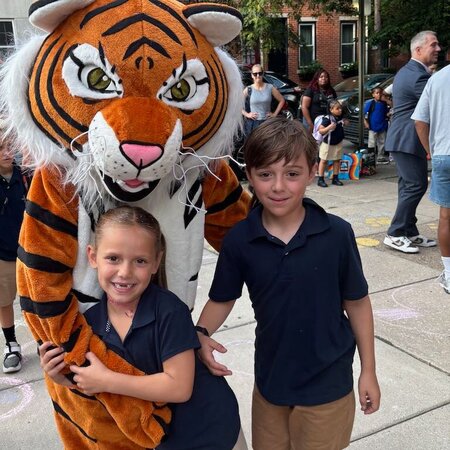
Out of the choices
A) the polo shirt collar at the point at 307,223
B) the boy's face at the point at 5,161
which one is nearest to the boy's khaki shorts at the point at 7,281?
the boy's face at the point at 5,161

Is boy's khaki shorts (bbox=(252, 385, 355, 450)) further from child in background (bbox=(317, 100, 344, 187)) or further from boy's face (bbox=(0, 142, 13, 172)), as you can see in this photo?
child in background (bbox=(317, 100, 344, 187))

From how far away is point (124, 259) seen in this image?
4.83ft

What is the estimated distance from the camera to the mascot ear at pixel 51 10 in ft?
4.71

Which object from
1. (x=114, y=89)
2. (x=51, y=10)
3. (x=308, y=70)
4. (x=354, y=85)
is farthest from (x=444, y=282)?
(x=308, y=70)

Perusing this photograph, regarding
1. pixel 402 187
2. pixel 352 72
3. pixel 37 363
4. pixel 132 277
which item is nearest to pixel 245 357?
pixel 37 363

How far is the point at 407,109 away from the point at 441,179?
3.55 feet

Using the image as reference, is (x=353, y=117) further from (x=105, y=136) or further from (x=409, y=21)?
(x=105, y=136)

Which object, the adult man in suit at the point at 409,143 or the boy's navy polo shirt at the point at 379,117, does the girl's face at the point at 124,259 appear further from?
the boy's navy polo shirt at the point at 379,117

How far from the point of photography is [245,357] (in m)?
3.17

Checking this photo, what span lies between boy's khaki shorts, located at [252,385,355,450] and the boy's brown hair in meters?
0.77

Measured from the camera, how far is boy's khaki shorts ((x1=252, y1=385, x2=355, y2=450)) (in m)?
1.72

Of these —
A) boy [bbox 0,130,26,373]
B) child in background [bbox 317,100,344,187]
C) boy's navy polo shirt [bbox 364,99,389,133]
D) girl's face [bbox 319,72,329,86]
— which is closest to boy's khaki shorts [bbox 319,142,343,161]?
child in background [bbox 317,100,344,187]

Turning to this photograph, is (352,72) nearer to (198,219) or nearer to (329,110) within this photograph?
(329,110)

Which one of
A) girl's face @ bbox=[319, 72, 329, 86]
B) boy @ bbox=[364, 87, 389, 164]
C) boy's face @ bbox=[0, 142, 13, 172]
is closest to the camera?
boy's face @ bbox=[0, 142, 13, 172]
